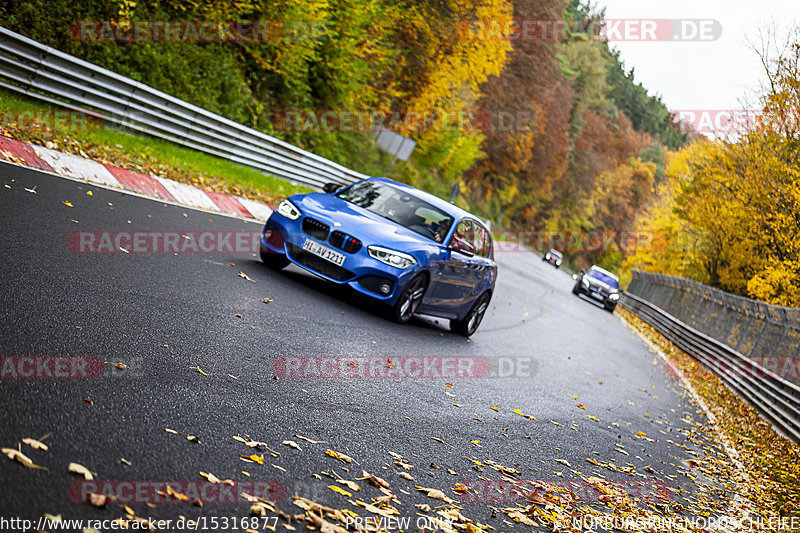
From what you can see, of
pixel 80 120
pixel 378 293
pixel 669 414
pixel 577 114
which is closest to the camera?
pixel 378 293

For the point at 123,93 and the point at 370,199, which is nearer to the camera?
the point at 370,199

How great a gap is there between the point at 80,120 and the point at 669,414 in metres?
11.7

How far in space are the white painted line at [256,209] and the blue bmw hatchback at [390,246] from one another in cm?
575

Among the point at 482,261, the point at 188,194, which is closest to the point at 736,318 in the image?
the point at 482,261

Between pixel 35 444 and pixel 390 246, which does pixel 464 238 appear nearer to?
pixel 390 246

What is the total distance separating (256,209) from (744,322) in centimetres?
1178

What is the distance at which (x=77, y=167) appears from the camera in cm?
1254

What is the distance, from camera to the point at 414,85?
122ft

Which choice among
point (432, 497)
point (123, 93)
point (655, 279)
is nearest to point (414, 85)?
point (655, 279)

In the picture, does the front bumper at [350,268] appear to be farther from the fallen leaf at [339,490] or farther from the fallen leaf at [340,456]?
the fallen leaf at [339,490]

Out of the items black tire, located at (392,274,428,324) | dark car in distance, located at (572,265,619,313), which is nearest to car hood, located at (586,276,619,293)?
dark car in distance, located at (572,265,619,313)

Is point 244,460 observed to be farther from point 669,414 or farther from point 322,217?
point 669,414

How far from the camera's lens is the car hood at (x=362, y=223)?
10164 mm

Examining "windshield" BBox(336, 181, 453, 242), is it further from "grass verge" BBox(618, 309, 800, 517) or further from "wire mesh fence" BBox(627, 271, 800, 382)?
"wire mesh fence" BBox(627, 271, 800, 382)
